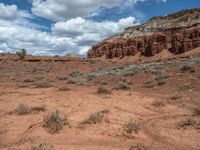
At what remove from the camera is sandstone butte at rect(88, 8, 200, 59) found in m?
49.2

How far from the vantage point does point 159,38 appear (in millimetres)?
54312

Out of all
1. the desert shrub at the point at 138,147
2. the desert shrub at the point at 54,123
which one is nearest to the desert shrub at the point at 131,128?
the desert shrub at the point at 138,147

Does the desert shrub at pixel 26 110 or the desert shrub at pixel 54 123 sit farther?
the desert shrub at pixel 26 110

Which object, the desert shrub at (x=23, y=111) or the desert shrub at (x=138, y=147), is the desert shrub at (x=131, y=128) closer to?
the desert shrub at (x=138, y=147)

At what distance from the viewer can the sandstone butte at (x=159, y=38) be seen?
162 feet

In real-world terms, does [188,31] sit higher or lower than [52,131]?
higher

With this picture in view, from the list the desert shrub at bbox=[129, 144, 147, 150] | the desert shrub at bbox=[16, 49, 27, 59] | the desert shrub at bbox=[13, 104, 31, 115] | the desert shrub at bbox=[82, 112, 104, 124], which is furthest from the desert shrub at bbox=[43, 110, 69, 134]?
the desert shrub at bbox=[16, 49, 27, 59]

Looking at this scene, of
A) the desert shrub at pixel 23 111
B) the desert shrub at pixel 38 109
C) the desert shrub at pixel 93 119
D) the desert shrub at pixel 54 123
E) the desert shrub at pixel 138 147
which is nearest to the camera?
the desert shrub at pixel 138 147

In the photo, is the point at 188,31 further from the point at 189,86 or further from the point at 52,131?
the point at 52,131

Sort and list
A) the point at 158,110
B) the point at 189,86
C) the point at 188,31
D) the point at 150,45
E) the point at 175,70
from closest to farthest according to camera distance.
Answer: the point at 158,110
the point at 189,86
the point at 175,70
the point at 188,31
the point at 150,45

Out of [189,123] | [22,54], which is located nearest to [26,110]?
[189,123]

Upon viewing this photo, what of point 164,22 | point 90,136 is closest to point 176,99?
point 90,136

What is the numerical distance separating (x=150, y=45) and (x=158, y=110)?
46.3 metres

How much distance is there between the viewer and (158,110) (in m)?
9.73
